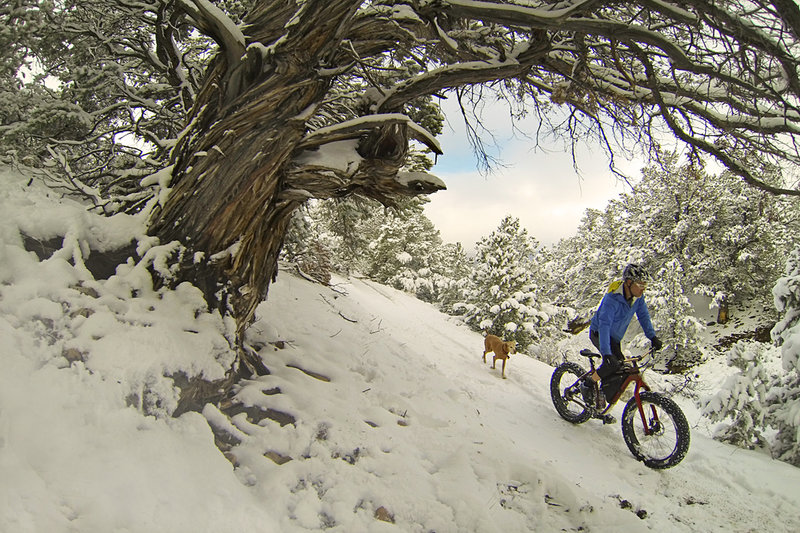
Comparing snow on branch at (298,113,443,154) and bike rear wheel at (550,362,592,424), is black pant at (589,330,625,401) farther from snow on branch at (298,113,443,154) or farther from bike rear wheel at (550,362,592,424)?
snow on branch at (298,113,443,154)

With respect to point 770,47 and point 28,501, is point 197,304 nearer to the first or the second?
point 28,501

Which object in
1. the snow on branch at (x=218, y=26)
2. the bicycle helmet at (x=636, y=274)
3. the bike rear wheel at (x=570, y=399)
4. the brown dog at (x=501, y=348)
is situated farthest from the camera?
the brown dog at (x=501, y=348)

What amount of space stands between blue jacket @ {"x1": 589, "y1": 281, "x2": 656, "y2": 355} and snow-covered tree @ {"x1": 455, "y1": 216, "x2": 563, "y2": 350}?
1130 cm

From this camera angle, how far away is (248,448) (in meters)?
2.48

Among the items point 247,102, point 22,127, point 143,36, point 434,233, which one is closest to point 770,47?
point 247,102

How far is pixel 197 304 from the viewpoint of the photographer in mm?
2840

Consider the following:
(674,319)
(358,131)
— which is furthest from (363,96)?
(674,319)

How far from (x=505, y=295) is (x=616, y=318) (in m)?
12.5

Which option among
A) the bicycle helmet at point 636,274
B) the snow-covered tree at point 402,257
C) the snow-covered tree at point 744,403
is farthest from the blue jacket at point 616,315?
the snow-covered tree at point 402,257

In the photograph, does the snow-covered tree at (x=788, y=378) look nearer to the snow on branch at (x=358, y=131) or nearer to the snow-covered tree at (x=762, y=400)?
the snow-covered tree at (x=762, y=400)

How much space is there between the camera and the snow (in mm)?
1699

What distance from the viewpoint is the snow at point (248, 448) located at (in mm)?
1699

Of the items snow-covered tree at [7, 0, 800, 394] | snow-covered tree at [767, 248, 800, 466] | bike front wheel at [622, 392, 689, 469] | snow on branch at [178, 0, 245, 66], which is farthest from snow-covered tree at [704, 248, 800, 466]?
snow on branch at [178, 0, 245, 66]

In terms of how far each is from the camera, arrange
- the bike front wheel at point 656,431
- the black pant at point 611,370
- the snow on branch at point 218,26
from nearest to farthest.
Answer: the snow on branch at point 218,26
the bike front wheel at point 656,431
the black pant at point 611,370
